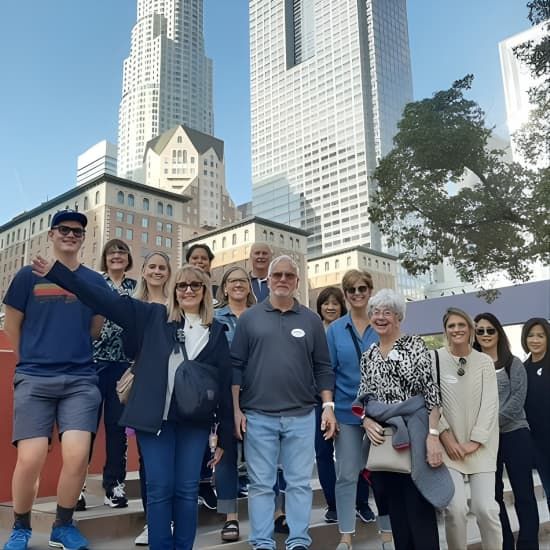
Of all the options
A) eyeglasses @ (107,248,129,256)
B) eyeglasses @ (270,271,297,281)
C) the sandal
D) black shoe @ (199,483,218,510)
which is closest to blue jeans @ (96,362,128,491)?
black shoe @ (199,483,218,510)

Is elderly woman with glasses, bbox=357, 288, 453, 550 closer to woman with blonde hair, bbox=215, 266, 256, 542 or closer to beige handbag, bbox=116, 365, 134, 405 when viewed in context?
woman with blonde hair, bbox=215, 266, 256, 542

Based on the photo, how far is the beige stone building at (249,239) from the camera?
58.5m

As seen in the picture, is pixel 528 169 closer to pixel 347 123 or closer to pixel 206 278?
pixel 206 278

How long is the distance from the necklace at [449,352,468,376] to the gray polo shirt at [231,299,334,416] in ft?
2.50

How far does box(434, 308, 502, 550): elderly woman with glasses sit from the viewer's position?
2832 mm

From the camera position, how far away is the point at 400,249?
506 inches

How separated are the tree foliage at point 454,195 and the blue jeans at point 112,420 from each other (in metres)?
10.0

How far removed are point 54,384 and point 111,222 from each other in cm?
5599

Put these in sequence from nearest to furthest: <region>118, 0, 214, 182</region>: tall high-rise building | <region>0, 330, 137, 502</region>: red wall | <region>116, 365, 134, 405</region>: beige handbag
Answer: <region>116, 365, 134, 405</region>: beige handbag, <region>0, 330, 137, 502</region>: red wall, <region>118, 0, 214, 182</region>: tall high-rise building

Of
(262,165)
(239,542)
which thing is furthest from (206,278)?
(262,165)

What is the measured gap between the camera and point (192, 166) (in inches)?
3292

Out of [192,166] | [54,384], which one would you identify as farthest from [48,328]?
[192,166]

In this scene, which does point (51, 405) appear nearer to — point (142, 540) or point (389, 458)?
point (142, 540)

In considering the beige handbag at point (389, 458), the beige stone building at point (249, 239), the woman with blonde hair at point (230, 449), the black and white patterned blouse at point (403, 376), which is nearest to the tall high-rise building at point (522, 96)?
the woman with blonde hair at point (230, 449)
